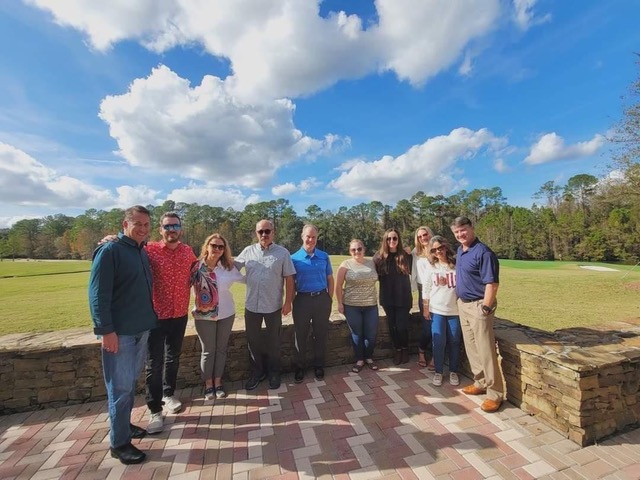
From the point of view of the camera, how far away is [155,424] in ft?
8.68

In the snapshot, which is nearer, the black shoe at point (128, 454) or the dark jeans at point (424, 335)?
the black shoe at point (128, 454)

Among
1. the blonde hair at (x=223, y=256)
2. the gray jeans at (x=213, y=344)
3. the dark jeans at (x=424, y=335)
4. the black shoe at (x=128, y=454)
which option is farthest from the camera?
the dark jeans at (x=424, y=335)

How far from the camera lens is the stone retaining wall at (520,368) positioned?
2389 mm

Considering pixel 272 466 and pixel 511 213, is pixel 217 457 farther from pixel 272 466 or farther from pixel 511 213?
pixel 511 213

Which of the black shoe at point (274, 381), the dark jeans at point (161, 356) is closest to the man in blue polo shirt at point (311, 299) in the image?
the black shoe at point (274, 381)

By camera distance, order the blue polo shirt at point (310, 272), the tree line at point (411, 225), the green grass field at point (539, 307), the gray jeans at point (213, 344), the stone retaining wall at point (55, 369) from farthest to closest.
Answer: the tree line at point (411, 225)
the green grass field at point (539, 307)
the blue polo shirt at point (310, 272)
the gray jeans at point (213, 344)
the stone retaining wall at point (55, 369)

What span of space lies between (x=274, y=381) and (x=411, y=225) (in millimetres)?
53853

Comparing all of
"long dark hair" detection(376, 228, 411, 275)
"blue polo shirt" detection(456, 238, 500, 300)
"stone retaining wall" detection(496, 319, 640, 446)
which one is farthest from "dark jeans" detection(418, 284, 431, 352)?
"stone retaining wall" detection(496, 319, 640, 446)

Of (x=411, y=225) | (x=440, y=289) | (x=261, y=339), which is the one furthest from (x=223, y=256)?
(x=411, y=225)

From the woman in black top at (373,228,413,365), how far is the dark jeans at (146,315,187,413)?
7.52ft

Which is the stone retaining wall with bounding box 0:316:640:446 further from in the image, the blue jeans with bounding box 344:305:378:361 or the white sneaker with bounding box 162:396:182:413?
the white sneaker with bounding box 162:396:182:413

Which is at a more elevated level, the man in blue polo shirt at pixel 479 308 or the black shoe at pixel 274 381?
the man in blue polo shirt at pixel 479 308

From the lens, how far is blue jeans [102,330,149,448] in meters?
2.28

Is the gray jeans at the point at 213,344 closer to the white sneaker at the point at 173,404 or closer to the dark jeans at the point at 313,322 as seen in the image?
the white sneaker at the point at 173,404
